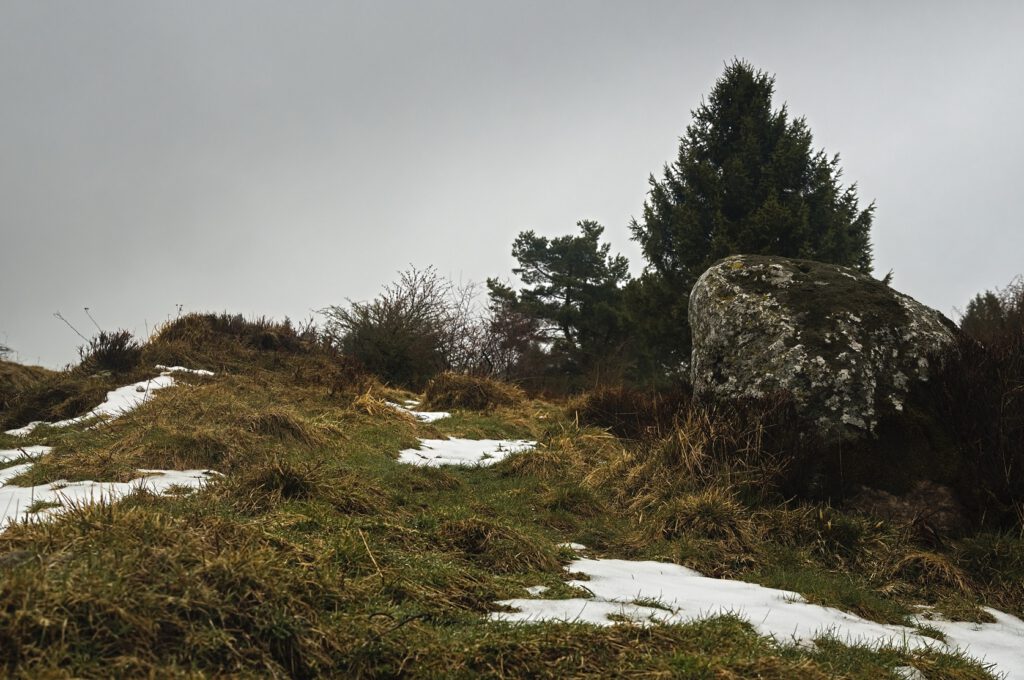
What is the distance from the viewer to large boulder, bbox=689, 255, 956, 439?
17.5 ft

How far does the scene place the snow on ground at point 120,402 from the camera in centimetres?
749

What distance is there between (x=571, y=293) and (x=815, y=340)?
77.5 feet

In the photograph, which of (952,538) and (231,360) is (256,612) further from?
(231,360)

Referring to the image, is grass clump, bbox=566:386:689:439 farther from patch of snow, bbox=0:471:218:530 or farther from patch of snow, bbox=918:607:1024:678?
patch of snow, bbox=0:471:218:530

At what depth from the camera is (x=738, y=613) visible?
303 cm

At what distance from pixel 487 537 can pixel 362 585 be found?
1.19 meters

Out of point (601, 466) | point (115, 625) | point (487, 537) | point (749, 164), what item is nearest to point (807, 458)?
point (601, 466)

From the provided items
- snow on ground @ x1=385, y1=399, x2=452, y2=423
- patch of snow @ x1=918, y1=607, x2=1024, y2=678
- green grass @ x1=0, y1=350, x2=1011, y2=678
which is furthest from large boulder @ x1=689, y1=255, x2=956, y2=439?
snow on ground @ x1=385, y1=399, x2=452, y2=423

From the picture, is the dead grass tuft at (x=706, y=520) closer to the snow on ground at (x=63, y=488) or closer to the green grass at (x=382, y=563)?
the green grass at (x=382, y=563)

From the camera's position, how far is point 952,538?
4590mm

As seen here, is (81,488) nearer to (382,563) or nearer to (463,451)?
(382,563)

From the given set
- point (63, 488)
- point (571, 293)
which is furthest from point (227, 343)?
point (571, 293)

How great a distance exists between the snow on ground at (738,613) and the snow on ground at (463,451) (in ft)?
11.1

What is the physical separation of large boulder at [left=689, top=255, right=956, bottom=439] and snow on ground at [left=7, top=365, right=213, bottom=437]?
22.9 feet
